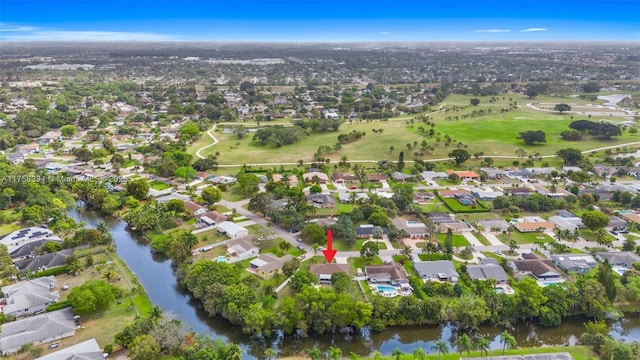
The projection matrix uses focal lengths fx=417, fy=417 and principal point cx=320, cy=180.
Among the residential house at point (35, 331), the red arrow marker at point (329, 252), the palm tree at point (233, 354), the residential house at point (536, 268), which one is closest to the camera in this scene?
the palm tree at point (233, 354)

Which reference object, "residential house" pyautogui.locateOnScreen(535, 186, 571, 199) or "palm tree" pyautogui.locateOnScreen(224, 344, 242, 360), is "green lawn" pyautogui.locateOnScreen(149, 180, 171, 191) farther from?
"residential house" pyautogui.locateOnScreen(535, 186, 571, 199)

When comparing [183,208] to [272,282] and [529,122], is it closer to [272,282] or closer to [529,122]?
[272,282]

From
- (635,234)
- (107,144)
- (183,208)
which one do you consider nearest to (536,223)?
(635,234)

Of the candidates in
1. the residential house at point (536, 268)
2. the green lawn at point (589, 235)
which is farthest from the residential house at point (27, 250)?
the green lawn at point (589, 235)

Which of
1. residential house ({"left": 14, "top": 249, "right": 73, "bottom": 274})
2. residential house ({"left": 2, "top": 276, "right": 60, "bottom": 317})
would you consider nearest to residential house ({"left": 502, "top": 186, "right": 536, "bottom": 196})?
residential house ({"left": 14, "top": 249, "right": 73, "bottom": 274})

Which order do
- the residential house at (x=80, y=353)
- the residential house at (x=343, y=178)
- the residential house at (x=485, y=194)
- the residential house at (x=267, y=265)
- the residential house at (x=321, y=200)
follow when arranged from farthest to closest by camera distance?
the residential house at (x=343, y=178) → the residential house at (x=485, y=194) → the residential house at (x=321, y=200) → the residential house at (x=267, y=265) → the residential house at (x=80, y=353)

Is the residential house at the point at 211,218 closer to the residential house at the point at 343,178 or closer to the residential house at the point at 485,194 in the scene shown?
the residential house at the point at 343,178
